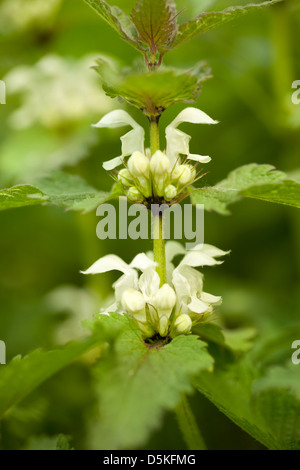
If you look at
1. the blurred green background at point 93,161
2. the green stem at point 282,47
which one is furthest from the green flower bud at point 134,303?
the green stem at point 282,47

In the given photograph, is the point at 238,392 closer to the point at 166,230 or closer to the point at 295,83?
the point at 166,230

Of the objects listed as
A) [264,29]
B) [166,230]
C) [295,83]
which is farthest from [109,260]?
[264,29]

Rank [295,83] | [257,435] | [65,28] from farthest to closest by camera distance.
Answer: [65,28], [295,83], [257,435]

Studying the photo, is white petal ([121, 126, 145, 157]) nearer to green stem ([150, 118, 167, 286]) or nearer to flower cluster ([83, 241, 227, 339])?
green stem ([150, 118, 167, 286])

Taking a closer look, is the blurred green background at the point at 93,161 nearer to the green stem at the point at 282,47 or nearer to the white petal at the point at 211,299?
the green stem at the point at 282,47

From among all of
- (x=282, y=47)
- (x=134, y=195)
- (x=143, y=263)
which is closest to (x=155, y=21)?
(x=134, y=195)

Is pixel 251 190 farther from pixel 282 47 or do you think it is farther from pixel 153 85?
pixel 282 47
